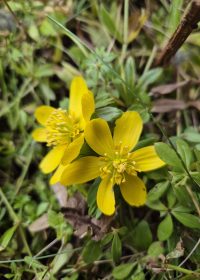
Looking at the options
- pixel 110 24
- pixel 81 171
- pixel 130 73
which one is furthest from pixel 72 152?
pixel 110 24

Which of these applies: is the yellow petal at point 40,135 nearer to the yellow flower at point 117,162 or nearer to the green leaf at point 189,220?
the yellow flower at point 117,162

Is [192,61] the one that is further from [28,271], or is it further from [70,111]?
[28,271]

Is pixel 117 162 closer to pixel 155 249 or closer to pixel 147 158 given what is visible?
pixel 147 158

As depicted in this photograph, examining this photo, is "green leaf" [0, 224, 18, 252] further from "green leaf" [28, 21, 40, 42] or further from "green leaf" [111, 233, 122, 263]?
"green leaf" [28, 21, 40, 42]

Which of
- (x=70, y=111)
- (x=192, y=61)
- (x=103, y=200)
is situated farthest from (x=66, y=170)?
(x=192, y=61)

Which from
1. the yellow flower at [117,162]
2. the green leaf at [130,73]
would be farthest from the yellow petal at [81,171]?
the green leaf at [130,73]

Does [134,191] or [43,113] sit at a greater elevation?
[43,113]
